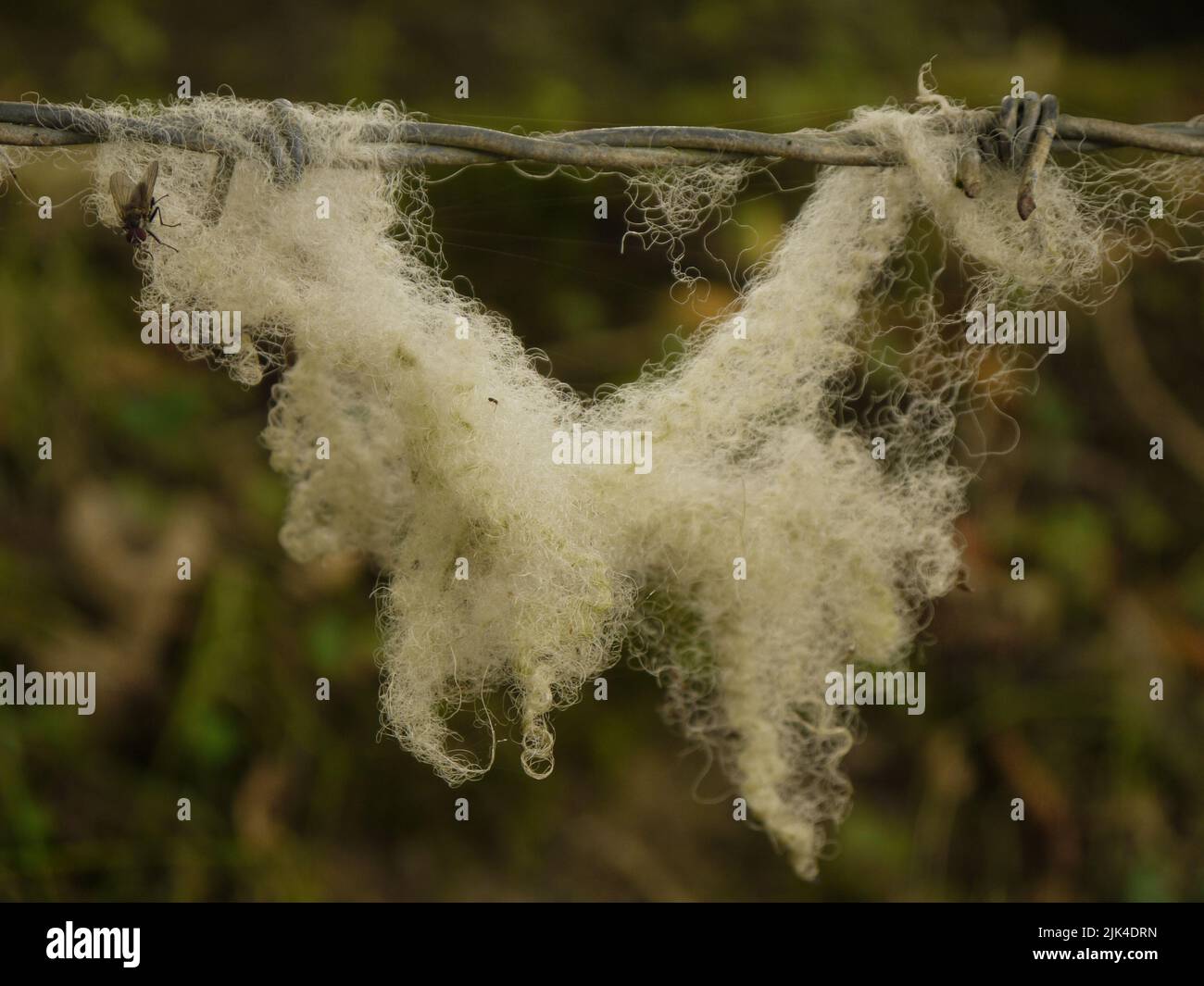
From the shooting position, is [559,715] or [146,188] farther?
[559,715]

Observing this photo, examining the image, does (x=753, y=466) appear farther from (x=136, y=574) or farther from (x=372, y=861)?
(x=136, y=574)

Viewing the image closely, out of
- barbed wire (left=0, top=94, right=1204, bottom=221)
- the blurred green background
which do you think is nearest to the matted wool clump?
barbed wire (left=0, top=94, right=1204, bottom=221)

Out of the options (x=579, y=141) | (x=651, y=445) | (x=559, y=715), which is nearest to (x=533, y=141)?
(x=579, y=141)

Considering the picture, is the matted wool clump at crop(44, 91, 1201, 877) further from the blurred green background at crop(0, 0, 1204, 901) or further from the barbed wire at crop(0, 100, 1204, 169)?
the blurred green background at crop(0, 0, 1204, 901)

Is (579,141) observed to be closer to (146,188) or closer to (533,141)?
(533,141)

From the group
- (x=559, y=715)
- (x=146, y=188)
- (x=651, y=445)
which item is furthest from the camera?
(x=559, y=715)
